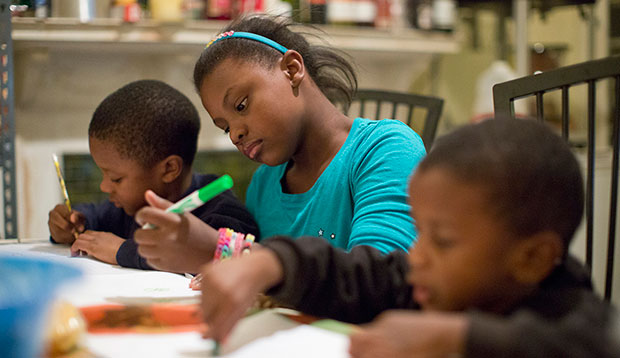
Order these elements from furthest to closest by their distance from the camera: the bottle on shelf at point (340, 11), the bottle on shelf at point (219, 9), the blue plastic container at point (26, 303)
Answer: the bottle on shelf at point (340, 11)
the bottle on shelf at point (219, 9)
the blue plastic container at point (26, 303)

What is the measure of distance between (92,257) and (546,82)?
0.76 m

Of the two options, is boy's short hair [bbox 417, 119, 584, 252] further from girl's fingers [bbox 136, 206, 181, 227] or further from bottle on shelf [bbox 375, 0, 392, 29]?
bottle on shelf [bbox 375, 0, 392, 29]

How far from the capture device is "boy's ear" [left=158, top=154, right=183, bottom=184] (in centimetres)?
111

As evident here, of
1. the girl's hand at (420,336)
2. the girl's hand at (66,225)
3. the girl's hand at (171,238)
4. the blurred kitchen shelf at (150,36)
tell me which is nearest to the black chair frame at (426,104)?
the blurred kitchen shelf at (150,36)

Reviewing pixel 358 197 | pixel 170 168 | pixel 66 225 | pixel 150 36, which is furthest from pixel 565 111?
pixel 150 36

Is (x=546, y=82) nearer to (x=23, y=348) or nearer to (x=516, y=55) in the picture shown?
(x=23, y=348)

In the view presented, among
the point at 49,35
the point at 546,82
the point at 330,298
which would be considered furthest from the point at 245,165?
the point at 330,298

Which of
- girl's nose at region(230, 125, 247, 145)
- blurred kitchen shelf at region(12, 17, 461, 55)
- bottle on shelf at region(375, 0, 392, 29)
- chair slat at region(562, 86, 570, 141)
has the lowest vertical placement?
girl's nose at region(230, 125, 247, 145)

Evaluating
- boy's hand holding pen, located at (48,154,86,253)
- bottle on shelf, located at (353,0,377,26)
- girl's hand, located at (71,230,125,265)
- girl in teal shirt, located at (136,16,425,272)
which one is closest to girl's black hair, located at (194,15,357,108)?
girl in teal shirt, located at (136,16,425,272)

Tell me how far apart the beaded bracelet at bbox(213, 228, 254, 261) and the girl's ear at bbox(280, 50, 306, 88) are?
377 mm

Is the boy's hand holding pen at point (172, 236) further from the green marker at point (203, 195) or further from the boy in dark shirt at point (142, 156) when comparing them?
the boy in dark shirt at point (142, 156)

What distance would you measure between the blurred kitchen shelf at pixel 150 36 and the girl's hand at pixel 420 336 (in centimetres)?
150

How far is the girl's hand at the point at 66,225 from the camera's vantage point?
1.15m

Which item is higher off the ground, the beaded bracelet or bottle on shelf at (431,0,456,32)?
bottle on shelf at (431,0,456,32)
